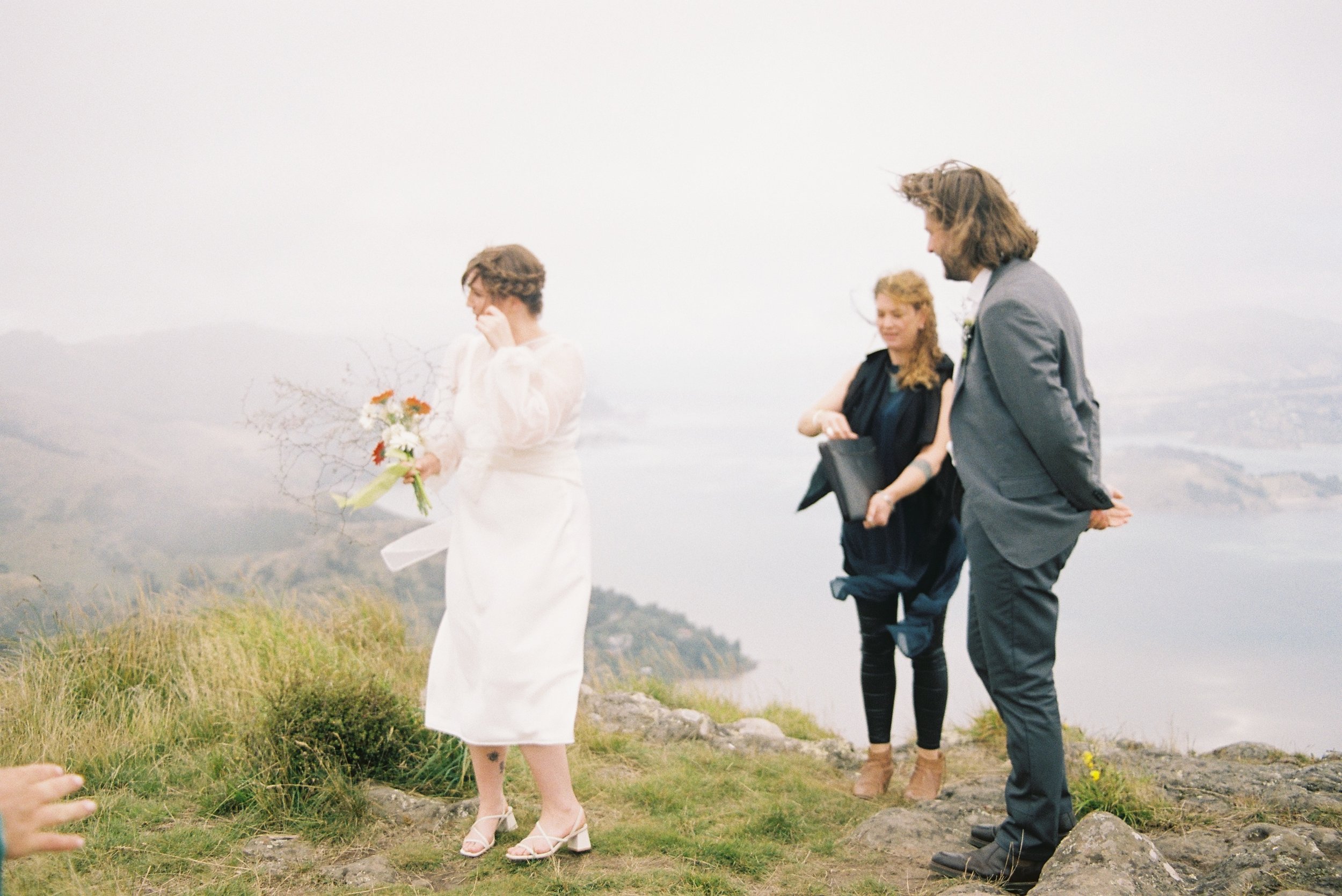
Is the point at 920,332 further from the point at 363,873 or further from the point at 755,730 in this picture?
the point at 363,873

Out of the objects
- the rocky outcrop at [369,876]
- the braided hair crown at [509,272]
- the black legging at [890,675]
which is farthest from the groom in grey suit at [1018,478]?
the rocky outcrop at [369,876]

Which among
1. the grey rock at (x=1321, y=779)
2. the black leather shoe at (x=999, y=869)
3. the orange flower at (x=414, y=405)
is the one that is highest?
the orange flower at (x=414, y=405)

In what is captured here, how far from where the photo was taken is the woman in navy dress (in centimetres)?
399

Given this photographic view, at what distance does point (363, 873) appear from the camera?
347 centimetres

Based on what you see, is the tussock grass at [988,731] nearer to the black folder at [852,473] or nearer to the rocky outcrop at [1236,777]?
the rocky outcrop at [1236,777]

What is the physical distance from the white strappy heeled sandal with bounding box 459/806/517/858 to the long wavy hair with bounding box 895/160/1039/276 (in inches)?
104

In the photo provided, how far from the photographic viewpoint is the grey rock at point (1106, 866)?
282 centimetres

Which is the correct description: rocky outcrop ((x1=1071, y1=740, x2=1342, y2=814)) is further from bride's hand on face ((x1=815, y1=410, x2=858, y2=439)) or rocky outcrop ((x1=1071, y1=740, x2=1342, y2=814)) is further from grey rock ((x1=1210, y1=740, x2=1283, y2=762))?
bride's hand on face ((x1=815, y1=410, x2=858, y2=439))

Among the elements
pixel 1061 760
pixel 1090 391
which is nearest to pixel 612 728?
pixel 1061 760

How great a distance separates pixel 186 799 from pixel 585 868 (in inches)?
74.1

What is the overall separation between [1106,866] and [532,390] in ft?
7.79

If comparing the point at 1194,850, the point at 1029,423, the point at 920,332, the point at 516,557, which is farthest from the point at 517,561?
the point at 1194,850

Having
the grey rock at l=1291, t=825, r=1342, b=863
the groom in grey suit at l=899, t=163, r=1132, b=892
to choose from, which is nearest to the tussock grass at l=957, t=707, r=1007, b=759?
the grey rock at l=1291, t=825, r=1342, b=863

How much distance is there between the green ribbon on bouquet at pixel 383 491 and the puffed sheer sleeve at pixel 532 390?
495mm
